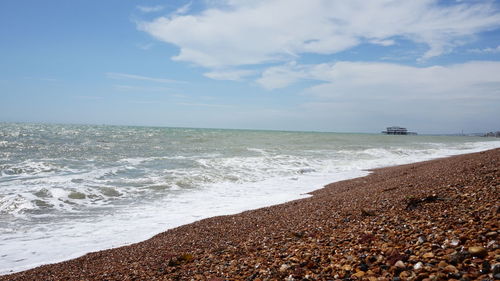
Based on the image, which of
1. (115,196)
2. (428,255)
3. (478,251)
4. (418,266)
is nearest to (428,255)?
(428,255)

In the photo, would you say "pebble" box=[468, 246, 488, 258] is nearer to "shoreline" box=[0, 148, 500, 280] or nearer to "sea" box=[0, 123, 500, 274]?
"shoreline" box=[0, 148, 500, 280]

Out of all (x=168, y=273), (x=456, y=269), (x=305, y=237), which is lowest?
(x=168, y=273)

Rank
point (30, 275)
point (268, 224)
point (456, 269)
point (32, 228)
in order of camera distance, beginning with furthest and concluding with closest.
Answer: point (32, 228), point (268, 224), point (30, 275), point (456, 269)

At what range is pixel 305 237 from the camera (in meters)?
5.46

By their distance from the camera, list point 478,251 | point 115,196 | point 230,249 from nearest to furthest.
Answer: point 478,251 → point 230,249 → point 115,196

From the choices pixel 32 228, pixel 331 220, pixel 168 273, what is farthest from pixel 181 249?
pixel 32 228

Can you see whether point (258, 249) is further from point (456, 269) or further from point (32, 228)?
point (32, 228)

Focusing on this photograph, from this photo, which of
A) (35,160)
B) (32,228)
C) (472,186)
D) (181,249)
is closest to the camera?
(181,249)

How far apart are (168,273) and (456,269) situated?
12.5 ft

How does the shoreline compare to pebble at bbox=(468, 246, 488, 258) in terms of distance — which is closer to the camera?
pebble at bbox=(468, 246, 488, 258)

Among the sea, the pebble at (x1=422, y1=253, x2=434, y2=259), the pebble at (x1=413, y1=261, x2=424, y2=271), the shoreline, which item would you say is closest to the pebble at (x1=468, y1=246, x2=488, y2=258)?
the shoreline

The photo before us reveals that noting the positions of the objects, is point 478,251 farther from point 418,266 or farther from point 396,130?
point 396,130

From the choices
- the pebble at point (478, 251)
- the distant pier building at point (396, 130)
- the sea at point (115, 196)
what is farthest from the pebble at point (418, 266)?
the distant pier building at point (396, 130)

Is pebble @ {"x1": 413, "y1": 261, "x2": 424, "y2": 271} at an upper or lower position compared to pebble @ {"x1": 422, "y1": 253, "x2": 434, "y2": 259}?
lower
